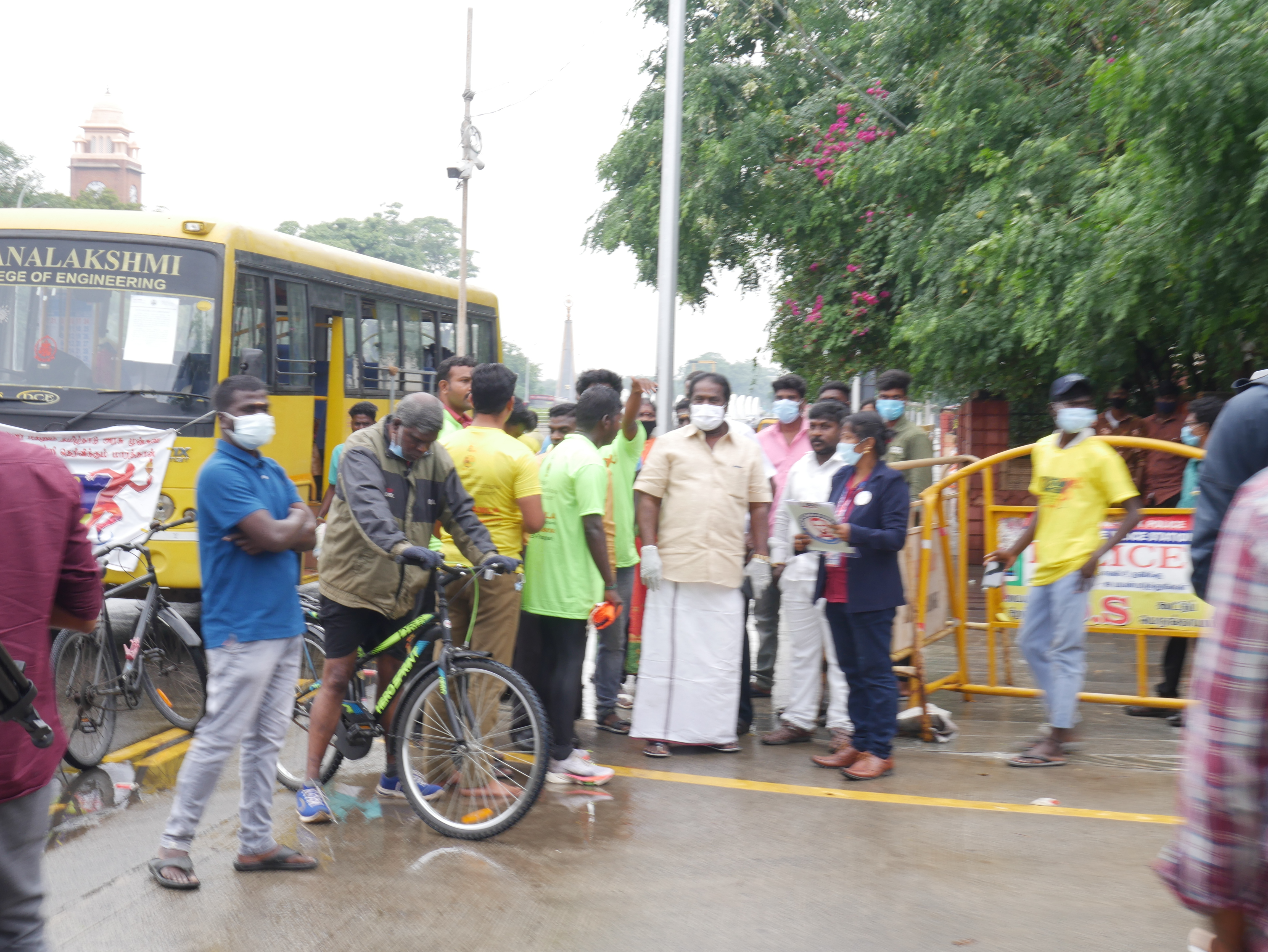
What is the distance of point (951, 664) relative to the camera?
28.0ft

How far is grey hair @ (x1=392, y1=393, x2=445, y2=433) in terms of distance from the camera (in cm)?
485

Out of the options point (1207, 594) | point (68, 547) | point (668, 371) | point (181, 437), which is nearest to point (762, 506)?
point (1207, 594)

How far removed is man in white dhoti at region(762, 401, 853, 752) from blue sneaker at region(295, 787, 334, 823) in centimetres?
250

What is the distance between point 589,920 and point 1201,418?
16.8 feet

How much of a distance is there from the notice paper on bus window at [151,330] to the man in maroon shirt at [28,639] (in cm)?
633

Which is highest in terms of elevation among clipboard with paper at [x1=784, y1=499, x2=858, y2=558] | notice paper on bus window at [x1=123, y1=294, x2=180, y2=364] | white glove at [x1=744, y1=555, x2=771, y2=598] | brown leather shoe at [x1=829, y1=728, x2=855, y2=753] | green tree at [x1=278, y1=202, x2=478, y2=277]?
green tree at [x1=278, y1=202, x2=478, y2=277]

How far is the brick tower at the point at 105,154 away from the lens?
11725 centimetres

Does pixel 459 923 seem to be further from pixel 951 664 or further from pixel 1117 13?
pixel 1117 13

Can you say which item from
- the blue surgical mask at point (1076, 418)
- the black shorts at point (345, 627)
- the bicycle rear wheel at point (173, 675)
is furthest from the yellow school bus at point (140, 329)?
the blue surgical mask at point (1076, 418)

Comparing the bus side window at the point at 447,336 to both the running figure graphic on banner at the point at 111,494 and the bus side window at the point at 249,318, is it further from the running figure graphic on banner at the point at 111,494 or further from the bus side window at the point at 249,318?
the running figure graphic on banner at the point at 111,494

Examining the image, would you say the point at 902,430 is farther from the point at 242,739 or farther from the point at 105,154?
the point at 105,154

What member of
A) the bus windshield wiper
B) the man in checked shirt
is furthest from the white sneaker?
the bus windshield wiper

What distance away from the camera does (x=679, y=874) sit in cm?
450

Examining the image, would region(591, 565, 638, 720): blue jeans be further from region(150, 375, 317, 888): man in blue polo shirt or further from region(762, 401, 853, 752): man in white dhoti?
region(150, 375, 317, 888): man in blue polo shirt
